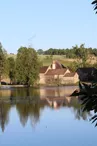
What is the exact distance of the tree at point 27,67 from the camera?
7250 centimetres

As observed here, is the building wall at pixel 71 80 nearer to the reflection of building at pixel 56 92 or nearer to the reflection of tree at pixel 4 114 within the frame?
the reflection of building at pixel 56 92

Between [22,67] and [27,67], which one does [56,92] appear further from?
[22,67]

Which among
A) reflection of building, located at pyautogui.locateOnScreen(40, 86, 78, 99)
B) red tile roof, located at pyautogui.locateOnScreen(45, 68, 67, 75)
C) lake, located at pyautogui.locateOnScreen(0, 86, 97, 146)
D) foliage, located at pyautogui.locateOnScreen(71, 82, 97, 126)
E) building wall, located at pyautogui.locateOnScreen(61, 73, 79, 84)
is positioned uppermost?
red tile roof, located at pyautogui.locateOnScreen(45, 68, 67, 75)

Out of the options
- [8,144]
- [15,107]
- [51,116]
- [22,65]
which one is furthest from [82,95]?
[22,65]

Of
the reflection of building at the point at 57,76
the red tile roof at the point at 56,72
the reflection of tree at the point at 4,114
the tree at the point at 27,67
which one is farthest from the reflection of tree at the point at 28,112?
the red tile roof at the point at 56,72

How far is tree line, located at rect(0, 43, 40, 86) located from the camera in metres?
72.9

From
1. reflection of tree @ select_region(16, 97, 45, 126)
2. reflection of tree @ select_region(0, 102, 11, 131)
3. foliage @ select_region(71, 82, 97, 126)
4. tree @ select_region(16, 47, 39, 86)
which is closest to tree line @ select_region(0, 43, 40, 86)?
tree @ select_region(16, 47, 39, 86)

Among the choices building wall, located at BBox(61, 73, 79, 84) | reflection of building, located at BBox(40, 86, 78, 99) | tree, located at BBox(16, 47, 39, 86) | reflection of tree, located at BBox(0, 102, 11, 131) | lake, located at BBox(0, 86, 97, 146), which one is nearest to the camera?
lake, located at BBox(0, 86, 97, 146)

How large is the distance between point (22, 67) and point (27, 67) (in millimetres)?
1061

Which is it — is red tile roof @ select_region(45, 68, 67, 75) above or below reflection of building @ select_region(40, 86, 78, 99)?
above

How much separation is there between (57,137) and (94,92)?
14.5m

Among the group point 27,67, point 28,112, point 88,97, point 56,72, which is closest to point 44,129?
point 28,112

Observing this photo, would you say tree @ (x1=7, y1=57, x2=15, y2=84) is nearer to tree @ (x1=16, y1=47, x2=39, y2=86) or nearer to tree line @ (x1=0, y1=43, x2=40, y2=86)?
tree line @ (x1=0, y1=43, x2=40, y2=86)

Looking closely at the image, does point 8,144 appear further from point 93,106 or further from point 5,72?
point 5,72
